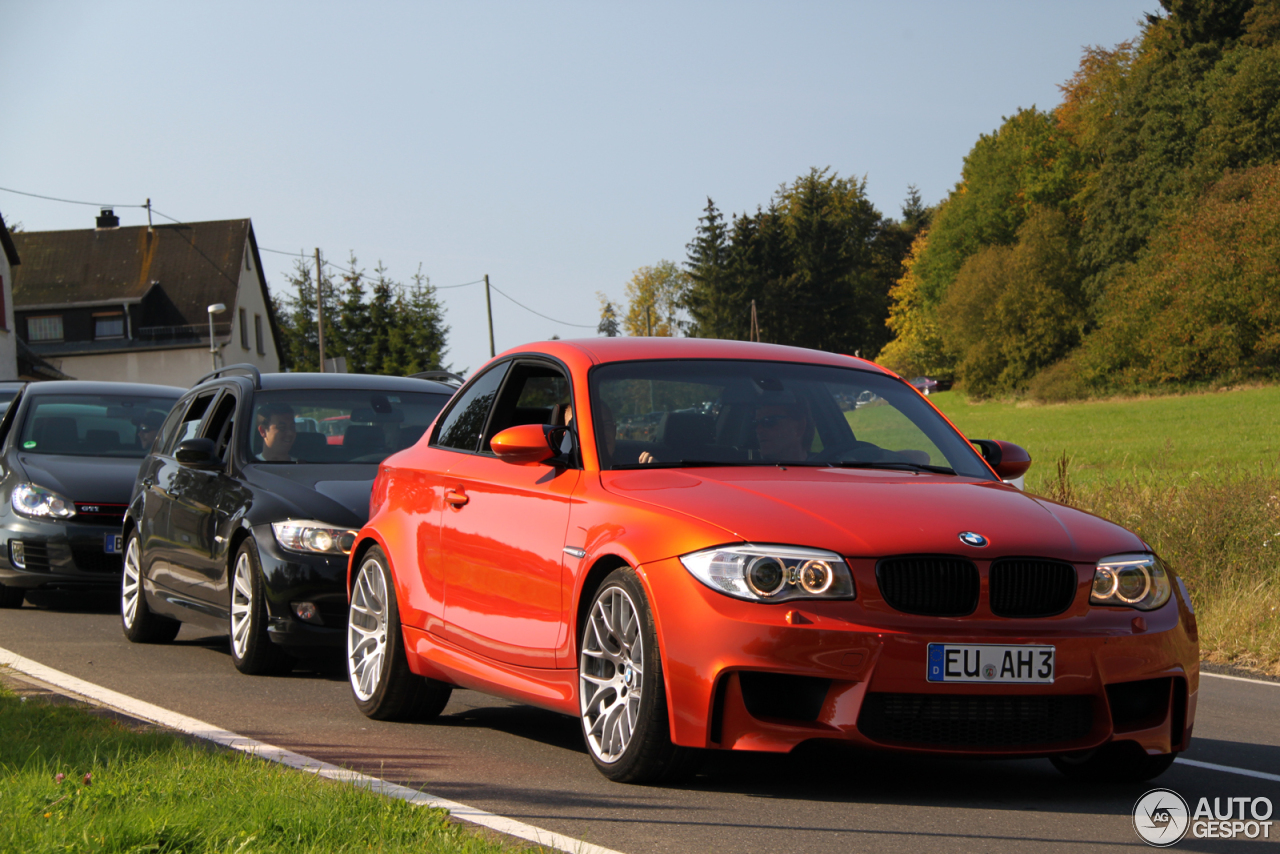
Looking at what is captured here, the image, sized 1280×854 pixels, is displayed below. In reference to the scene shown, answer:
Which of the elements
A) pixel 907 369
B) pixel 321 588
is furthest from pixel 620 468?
pixel 907 369

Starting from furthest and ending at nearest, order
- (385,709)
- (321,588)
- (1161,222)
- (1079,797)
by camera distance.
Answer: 1. (1161,222)
2. (321,588)
3. (385,709)
4. (1079,797)

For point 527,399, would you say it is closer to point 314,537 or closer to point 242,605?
point 314,537

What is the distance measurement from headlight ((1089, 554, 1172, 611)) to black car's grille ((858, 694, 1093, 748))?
0.37m

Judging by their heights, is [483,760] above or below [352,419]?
below

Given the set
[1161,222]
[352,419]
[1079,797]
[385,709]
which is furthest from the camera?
[1161,222]

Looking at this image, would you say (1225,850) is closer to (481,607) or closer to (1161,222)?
(481,607)

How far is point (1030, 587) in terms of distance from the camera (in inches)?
203

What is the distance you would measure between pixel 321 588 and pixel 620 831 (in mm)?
4174

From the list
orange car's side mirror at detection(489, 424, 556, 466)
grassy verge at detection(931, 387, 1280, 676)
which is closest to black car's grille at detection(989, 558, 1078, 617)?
orange car's side mirror at detection(489, 424, 556, 466)

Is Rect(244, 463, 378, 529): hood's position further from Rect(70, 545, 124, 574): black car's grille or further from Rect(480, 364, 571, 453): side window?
Rect(70, 545, 124, 574): black car's grille

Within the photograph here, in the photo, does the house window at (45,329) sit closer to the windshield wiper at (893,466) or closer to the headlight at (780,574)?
the windshield wiper at (893,466)

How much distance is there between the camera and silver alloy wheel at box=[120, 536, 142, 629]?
10609 mm

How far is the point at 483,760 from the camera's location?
6145 mm

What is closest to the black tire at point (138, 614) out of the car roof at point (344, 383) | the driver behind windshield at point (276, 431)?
the car roof at point (344, 383)
